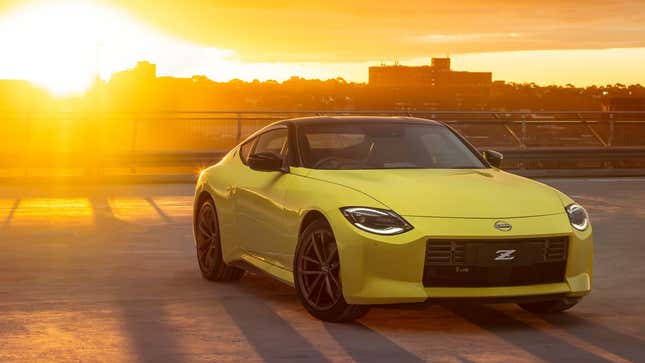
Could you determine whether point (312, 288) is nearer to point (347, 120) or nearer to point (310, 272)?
point (310, 272)

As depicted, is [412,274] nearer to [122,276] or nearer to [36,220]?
[122,276]

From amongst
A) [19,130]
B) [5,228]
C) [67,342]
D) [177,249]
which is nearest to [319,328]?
[67,342]

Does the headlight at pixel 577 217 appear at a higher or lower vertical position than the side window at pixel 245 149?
lower

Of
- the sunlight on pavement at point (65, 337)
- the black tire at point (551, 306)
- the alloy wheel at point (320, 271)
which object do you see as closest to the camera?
the sunlight on pavement at point (65, 337)

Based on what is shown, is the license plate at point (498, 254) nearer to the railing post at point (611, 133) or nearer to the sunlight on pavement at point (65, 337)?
the sunlight on pavement at point (65, 337)

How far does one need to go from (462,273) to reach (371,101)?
3644 centimetres

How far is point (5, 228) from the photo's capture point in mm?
14969

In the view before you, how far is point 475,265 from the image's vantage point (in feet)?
25.8

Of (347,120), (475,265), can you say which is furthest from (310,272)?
(347,120)

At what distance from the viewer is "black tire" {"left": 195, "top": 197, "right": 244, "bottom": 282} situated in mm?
10289

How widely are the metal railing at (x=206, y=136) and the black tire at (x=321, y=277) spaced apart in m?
18.6

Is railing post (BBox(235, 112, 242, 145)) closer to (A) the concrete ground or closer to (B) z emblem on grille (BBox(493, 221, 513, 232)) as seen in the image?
(A) the concrete ground

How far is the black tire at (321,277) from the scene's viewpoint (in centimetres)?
813

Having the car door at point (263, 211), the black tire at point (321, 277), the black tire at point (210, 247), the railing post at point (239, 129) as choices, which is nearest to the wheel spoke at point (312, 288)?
the black tire at point (321, 277)
